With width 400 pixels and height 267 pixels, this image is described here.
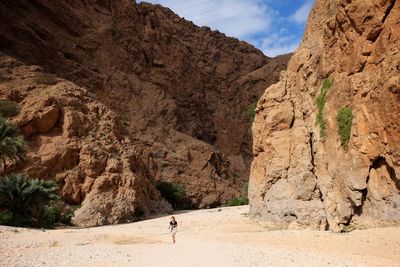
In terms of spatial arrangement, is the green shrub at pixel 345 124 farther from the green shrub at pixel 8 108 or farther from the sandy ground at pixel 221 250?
the green shrub at pixel 8 108

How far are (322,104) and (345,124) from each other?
6.48 ft

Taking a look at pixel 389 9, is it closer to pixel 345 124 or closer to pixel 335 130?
pixel 345 124

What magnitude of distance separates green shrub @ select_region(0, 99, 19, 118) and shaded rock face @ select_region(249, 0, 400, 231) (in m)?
16.4

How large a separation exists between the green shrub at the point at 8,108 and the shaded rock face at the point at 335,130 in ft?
53.7

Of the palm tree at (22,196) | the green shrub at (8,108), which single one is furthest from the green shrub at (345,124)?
the green shrub at (8,108)

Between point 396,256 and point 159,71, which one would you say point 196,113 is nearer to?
point 159,71

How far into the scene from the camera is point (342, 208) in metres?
12.8

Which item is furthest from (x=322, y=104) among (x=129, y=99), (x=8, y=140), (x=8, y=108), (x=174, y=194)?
(x=129, y=99)

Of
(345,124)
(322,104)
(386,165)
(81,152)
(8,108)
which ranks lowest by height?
(386,165)

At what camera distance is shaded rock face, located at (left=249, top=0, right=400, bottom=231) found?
37.8 ft

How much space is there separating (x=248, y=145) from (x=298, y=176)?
4328 cm

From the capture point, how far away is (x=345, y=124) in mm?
13250

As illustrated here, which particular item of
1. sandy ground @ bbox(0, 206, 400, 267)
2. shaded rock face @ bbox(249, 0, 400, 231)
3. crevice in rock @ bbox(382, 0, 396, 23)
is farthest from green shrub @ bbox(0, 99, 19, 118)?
crevice in rock @ bbox(382, 0, 396, 23)

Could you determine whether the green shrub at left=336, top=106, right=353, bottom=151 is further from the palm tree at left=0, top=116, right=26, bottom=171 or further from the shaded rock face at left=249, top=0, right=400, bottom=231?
the palm tree at left=0, top=116, right=26, bottom=171
